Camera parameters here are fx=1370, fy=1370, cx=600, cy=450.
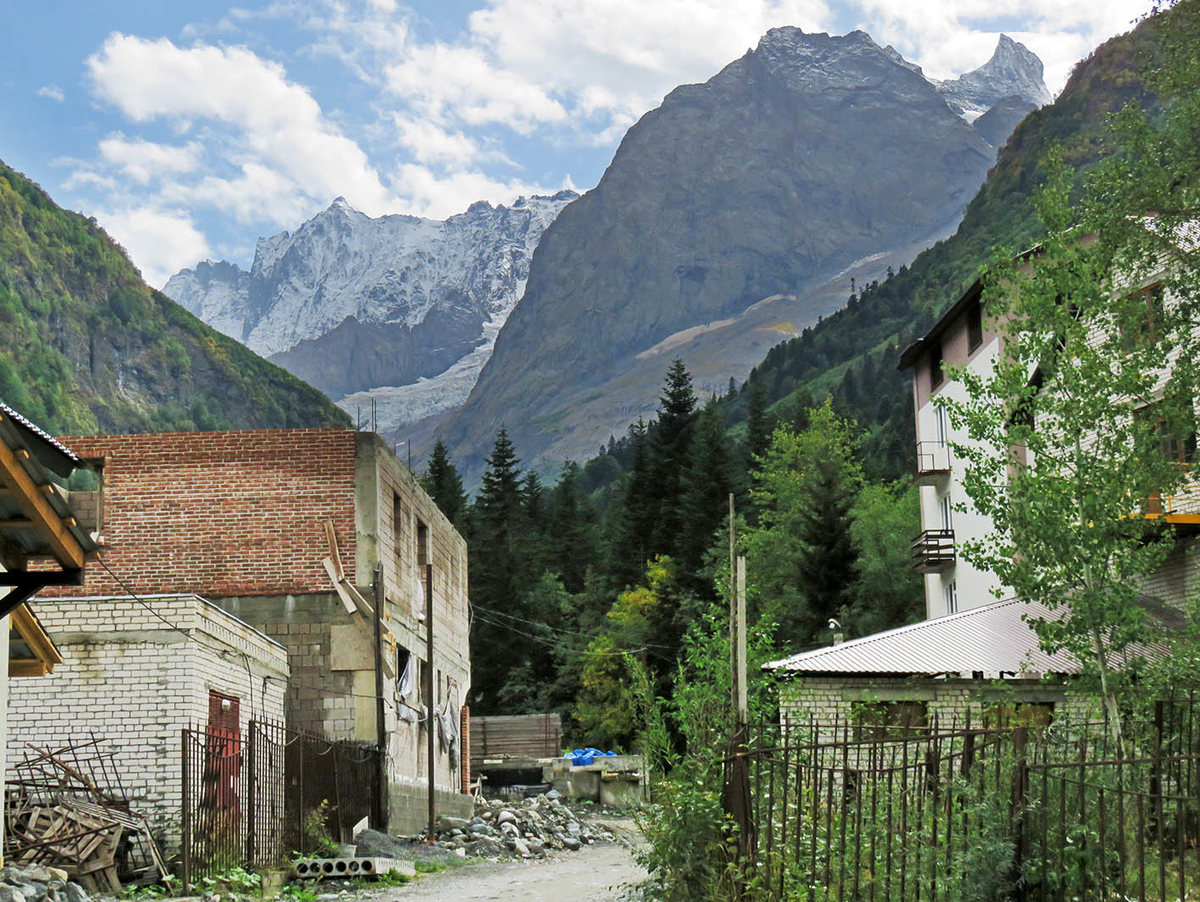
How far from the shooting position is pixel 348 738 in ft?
78.4

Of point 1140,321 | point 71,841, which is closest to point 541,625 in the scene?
point 1140,321

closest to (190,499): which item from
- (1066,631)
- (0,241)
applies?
(1066,631)

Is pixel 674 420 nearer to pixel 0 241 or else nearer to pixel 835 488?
pixel 835 488

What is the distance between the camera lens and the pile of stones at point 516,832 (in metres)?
25.2

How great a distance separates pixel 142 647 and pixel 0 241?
353 ft

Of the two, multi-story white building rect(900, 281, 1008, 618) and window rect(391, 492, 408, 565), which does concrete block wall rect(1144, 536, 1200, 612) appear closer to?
multi-story white building rect(900, 281, 1008, 618)

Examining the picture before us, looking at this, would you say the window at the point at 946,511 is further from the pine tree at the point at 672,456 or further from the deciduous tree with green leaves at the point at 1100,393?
the pine tree at the point at 672,456

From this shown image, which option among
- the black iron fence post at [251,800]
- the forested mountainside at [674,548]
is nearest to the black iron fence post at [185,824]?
the black iron fence post at [251,800]

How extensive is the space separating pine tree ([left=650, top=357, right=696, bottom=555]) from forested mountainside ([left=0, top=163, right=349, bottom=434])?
51740 mm

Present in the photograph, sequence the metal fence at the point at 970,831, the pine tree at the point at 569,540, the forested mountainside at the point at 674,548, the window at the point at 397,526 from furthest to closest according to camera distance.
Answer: the pine tree at the point at 569,540 < the forested mountainside at the point at 674,548 < the window at the point at 397,526 < the metal fence at the point at 970,831

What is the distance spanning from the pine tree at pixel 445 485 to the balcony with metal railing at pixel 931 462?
3959 cm

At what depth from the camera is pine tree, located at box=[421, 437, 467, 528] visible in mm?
81062

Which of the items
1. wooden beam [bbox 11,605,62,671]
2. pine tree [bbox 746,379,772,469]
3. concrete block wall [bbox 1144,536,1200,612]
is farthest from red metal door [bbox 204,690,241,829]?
pine tree [bbox 746,379,772,469]

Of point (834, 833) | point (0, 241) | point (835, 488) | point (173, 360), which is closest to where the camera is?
point (834, 833)
